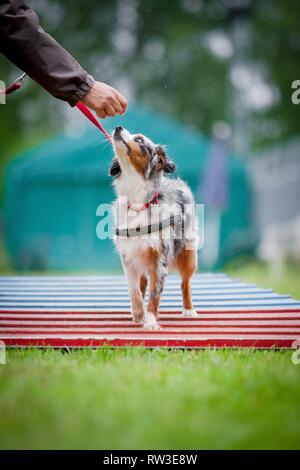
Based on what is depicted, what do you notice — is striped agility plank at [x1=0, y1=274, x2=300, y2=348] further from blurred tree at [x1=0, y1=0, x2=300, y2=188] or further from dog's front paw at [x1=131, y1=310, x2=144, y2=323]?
blurred tree at [x1=0, y1=0, x2=300, y2=188]

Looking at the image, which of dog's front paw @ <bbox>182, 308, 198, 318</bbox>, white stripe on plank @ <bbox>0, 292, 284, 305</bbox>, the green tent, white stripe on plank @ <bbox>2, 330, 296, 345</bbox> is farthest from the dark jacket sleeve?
the green tent

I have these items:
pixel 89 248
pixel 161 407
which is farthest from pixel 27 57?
pixel 89 248

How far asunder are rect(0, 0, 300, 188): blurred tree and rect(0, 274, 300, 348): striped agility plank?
9.88m

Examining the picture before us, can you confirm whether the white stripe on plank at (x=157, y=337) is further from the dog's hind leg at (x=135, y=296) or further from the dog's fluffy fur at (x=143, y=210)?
the dog's hind leg at (x=135, y=296)

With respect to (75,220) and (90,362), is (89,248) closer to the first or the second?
(75,220)

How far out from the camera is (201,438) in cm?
182

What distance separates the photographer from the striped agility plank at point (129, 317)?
2.94 m

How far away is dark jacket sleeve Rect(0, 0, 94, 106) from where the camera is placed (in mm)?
2480

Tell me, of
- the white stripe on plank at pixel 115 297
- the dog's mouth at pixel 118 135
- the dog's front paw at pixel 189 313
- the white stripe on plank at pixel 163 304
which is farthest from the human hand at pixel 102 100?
the white stripe on plank at pixel 115 297

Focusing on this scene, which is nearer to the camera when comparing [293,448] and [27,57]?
[293,448]

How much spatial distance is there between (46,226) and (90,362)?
7898 millimetres

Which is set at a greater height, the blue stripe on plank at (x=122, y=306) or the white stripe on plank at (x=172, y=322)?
the blue stripe on plank at (x=122, y=306)

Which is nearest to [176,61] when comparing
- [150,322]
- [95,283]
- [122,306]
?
[95,283]

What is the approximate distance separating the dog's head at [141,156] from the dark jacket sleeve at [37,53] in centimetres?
75
